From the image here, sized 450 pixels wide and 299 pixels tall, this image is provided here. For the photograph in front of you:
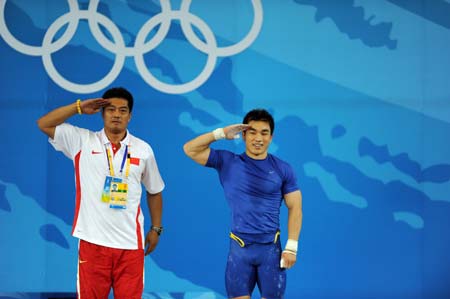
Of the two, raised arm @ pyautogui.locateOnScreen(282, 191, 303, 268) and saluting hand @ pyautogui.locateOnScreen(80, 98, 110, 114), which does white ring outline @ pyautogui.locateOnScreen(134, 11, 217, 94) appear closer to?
saluting hand @ pyautogui.locateOnScreen(80, 98, 110, 114)

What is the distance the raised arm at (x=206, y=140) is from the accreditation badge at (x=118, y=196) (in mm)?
473

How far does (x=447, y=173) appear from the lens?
18.2ft

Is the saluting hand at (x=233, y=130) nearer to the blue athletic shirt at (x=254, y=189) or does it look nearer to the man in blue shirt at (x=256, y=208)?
the man in blue shirt at (x=256, y=208)

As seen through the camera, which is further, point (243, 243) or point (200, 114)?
point (200, 114)

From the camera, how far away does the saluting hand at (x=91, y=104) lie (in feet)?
12.4

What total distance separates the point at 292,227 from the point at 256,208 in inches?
10.7

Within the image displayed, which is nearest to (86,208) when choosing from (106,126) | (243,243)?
(106,126)

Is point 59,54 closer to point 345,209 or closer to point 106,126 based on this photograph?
point 106,126

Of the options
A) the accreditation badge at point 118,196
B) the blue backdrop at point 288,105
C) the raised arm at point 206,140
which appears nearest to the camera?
the accreditation badge at point 118,196

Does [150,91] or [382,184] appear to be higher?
[150,91]

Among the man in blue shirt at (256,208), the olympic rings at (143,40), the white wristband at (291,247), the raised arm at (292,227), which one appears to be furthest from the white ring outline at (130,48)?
the white wristband at (291,247)

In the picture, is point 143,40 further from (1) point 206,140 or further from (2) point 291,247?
(2) point 291,247

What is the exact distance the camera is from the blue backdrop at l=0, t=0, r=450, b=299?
5.54 meters

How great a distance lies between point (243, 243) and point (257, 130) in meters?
0.73
